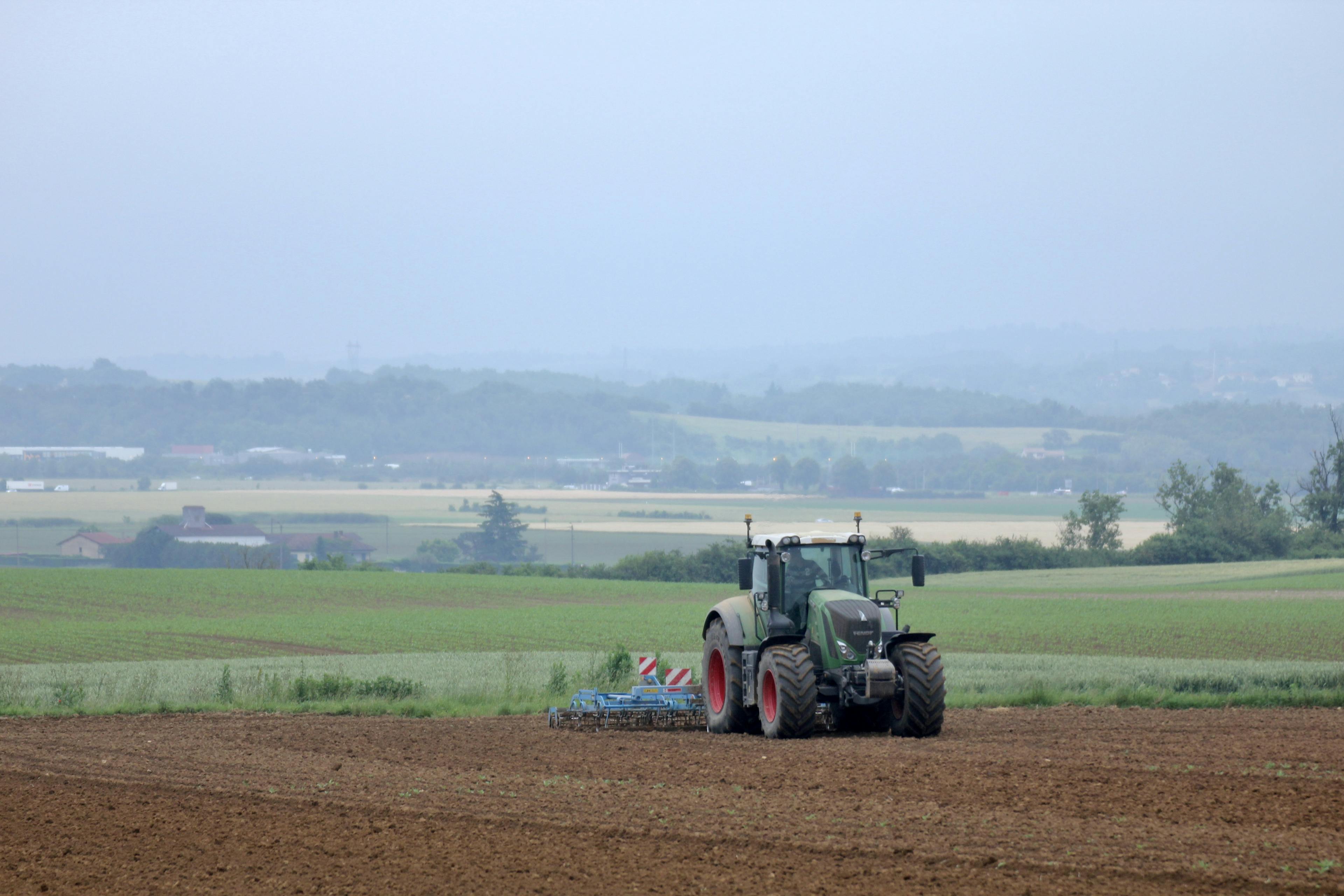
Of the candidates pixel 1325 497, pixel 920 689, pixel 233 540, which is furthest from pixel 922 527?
pixel 920 689

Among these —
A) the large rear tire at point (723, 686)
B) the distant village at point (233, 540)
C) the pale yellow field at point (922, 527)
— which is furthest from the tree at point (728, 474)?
the large rear tire at point (723, 686)

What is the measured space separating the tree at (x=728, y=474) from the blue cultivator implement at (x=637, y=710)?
15559cm

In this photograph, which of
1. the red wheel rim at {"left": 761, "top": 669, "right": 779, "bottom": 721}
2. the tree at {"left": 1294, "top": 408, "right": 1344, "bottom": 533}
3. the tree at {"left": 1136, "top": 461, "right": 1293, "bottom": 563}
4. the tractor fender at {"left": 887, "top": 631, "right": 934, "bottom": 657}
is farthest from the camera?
the tree at {"left": 1294, "top": 408, "right": 1344, "bottom": 533}

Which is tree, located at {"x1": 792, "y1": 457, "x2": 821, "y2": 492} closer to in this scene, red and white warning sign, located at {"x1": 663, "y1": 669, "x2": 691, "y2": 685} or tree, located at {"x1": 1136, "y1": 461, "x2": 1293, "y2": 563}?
tree, located at {"x1": 1136, "y1": 461, "x2": 1293, "y2": 563}

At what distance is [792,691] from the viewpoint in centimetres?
1387

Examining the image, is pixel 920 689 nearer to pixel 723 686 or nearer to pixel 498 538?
pixel 723 686

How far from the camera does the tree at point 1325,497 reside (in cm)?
7956

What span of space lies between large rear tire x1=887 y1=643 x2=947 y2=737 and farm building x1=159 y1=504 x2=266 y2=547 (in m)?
89.4

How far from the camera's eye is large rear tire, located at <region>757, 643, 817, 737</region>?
45.5ft

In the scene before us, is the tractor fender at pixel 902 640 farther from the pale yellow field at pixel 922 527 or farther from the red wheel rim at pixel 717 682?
the pale yellow field at pixel 922 527

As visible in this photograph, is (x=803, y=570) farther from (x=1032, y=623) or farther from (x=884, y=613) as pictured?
(x=1032, y=623)

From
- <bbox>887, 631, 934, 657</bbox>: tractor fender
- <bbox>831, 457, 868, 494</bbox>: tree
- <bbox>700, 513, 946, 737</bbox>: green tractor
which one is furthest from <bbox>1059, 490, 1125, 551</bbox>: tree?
<bbox>831, 457, 868, 494</bbox>: tree

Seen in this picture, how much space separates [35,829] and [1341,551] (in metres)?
76.7

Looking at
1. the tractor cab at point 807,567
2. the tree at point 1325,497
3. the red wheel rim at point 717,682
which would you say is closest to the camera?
the tractor cab at point 807,567
